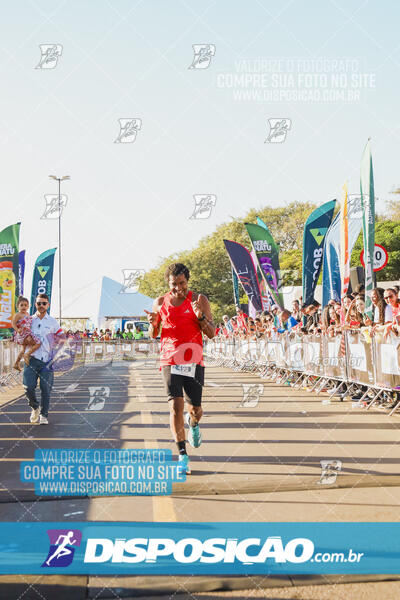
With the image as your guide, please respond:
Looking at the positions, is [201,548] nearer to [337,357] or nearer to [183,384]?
[183,384]

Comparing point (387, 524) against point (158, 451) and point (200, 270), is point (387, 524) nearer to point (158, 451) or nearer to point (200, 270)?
point (158, 451)

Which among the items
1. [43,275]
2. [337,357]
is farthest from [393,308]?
[43,275]

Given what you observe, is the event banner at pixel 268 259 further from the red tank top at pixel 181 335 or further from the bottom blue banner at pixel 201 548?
the bottom blue banner at pixel 201 548

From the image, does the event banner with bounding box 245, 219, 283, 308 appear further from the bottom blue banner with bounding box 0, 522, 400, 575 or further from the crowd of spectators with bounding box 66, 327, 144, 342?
the crowd of spectators with bounding box 66, 327, 144, 342

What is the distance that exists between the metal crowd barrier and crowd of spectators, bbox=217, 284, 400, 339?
0.77ft

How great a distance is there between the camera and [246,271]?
25297 mm

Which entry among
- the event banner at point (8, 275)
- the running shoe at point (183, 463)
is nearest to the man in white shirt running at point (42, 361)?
the running shoe at point (183, 463)

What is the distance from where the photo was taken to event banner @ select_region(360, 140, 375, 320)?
11730 mm

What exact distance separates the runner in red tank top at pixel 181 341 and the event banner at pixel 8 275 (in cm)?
1450

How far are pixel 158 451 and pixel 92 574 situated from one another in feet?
12.0

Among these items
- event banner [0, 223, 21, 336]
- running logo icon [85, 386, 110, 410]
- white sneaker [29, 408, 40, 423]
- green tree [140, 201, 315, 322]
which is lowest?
running logo icon [85, 386, 110, 410]

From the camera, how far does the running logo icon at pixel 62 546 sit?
12.5 feet

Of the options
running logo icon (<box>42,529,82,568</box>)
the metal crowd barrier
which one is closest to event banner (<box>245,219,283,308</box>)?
the metal crowd barrier

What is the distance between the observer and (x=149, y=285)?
72438 mm
